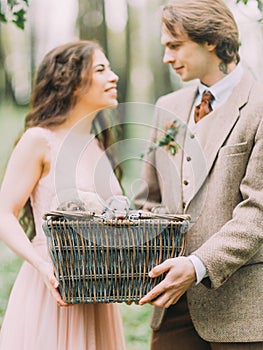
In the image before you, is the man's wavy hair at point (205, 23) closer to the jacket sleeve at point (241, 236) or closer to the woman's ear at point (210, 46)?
the woman's ear at point (210, 46)

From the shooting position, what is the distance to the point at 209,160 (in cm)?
270

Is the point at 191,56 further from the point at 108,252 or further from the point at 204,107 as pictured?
the point at 108,252

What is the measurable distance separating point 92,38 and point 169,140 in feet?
10.4

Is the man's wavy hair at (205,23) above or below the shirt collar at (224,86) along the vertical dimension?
above

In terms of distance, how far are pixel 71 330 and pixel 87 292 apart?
1.21 feet

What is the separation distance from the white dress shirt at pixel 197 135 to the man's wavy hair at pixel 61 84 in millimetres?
350

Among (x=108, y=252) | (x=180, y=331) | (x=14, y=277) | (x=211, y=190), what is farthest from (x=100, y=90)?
(x=14, y=277)

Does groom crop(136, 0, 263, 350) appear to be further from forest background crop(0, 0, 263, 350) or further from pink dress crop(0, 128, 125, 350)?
forest background crop(0, 0, 263, 350)

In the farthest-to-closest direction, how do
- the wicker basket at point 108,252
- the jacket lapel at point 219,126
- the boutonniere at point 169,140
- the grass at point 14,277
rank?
the grass at point 14,277
the boutonniere at point 169,140
the jacket lapel at point 219,126
the wicker basket at point 108,252

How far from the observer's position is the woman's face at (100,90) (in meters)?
3.01

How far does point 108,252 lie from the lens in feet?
7.96

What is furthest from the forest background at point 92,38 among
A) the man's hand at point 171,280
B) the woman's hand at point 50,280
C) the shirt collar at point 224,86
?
the man's hand at point 171,280

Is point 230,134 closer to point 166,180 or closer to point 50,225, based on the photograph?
point 166,180

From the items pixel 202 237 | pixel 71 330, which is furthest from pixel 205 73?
pixel 71 330
